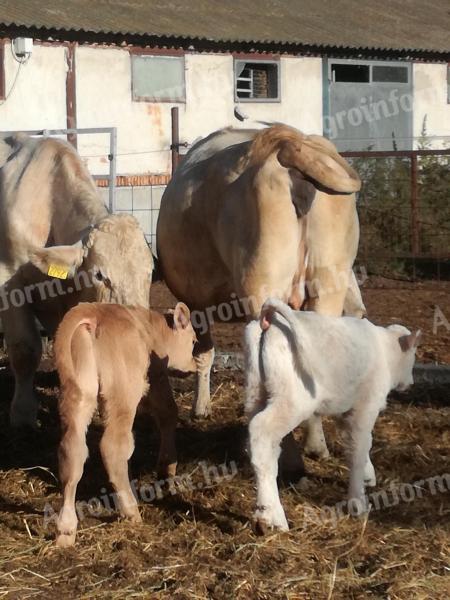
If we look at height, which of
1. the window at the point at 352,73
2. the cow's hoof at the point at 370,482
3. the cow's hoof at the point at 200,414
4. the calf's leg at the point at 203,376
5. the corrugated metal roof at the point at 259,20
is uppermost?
the corrugated metal roof at the point at 259,20

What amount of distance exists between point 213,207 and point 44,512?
205 centimetres

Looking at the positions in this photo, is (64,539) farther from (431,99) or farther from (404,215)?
(431,99)

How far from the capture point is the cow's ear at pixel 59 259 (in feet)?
20.6

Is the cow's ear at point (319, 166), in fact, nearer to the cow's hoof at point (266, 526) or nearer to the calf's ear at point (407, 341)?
the calf's ear at point (407, 341)

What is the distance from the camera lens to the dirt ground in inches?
177

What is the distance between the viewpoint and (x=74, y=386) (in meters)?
5.04

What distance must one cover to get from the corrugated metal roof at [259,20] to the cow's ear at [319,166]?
46.8ft

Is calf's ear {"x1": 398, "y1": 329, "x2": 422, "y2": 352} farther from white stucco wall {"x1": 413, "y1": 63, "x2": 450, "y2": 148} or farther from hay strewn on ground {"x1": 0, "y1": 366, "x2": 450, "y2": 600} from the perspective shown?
white stucco wall {"x1": 413, "y1": 63, "x2": 450, "y2": 148}

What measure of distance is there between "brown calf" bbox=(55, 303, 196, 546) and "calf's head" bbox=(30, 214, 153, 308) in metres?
0.49

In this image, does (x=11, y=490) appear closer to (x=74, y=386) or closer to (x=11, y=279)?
(x=74, y=386)

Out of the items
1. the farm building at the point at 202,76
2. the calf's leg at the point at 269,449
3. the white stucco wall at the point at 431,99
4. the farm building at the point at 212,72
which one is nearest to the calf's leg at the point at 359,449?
the calf's leg at the point at 269,449

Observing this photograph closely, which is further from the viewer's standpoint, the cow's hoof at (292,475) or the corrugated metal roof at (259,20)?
the corrugated metal roof at (259,20)

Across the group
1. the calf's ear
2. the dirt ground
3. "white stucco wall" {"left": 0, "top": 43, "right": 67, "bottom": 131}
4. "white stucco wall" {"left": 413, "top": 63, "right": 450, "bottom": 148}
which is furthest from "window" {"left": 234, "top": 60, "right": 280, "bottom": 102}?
the calf's ear

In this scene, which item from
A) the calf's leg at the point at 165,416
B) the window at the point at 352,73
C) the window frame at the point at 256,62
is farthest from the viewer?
the window at the point at 352,73
